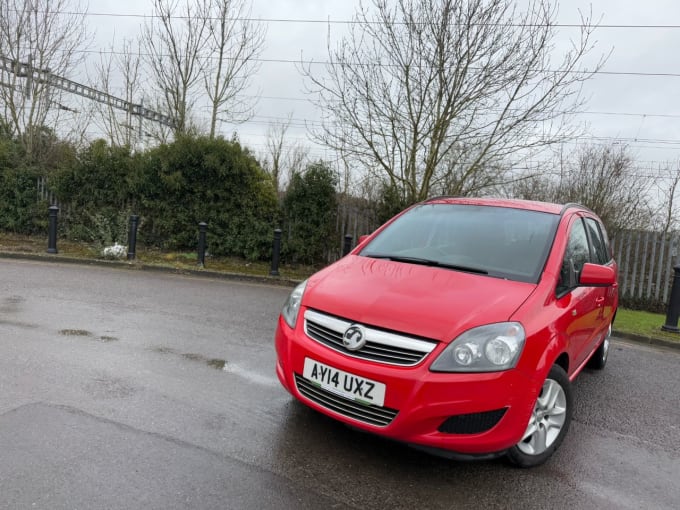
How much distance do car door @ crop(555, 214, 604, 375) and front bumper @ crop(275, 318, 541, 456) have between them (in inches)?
30.0

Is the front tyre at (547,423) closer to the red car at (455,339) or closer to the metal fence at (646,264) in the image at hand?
the red car at (455,339)

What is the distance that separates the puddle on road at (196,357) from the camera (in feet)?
14.9

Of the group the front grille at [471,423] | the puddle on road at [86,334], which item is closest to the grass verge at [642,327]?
the front grille at [471,423]

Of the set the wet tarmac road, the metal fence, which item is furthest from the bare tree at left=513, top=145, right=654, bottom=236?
the wet tarmac road

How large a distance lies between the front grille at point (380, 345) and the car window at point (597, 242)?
8.72ft

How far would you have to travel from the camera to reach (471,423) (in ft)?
8.57

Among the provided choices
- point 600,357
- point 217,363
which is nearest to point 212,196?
point 217,363

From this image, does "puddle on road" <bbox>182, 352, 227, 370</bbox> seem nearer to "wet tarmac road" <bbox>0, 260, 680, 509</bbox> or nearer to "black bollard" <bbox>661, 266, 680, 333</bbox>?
"wet tarmac road" <bbox>0, 260, 680, 509</bbox>

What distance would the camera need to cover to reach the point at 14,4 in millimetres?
14102

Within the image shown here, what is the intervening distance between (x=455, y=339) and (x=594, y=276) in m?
1.42

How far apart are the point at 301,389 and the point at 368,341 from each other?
1.95 feet

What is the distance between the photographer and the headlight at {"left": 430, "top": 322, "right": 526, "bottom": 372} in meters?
2.60

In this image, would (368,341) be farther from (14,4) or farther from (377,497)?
(14,4)

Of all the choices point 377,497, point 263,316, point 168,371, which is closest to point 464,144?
point 263,316
